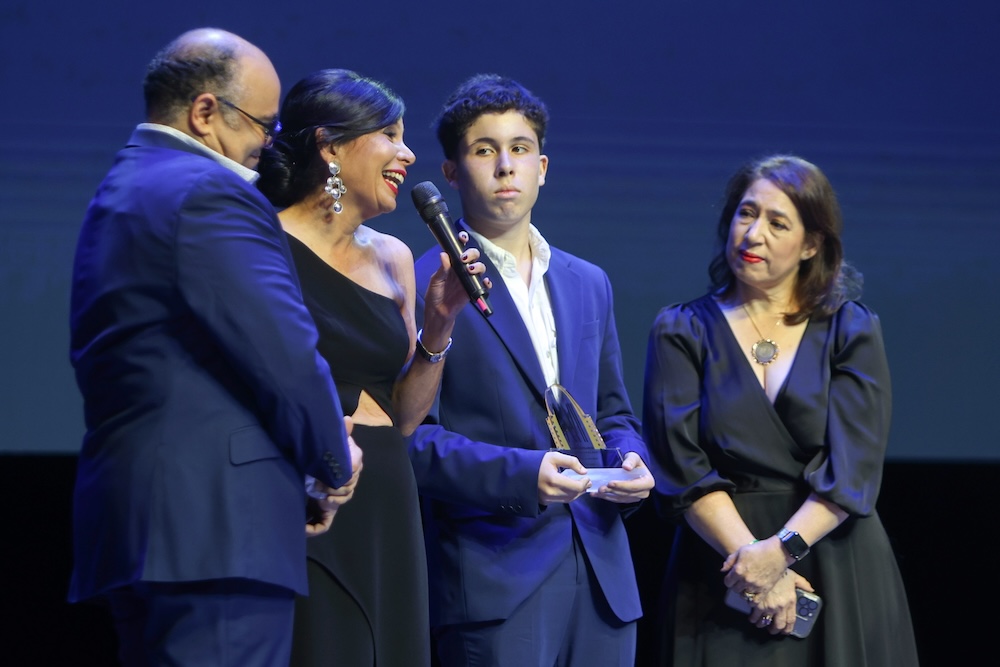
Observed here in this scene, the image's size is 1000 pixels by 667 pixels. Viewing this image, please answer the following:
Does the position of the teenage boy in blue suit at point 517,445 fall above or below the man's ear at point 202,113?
below

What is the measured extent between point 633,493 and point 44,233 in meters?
2.12

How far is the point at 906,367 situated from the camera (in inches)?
151

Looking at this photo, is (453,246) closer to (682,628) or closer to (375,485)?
(375,485)

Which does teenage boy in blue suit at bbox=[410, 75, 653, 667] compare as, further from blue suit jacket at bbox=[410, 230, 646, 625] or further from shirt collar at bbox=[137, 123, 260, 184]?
shirt collar at bbox=[137, 123, 260, 184]

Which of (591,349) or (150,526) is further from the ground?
(591,349)

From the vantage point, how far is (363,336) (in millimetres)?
2039

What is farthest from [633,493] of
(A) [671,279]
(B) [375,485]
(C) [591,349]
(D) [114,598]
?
(A) [671,279]

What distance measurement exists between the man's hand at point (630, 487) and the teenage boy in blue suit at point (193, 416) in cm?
Answer: 74

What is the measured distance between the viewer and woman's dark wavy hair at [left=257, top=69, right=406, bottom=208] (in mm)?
2086

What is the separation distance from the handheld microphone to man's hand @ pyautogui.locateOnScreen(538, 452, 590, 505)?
34cm

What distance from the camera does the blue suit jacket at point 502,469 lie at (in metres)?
2.23

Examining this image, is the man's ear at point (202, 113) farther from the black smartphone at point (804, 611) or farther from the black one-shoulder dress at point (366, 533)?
the black smartphone at point (804, 611)

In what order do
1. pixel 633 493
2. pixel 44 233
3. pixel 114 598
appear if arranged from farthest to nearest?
pixel 44 233, pixel 633 493, pixel 114 598

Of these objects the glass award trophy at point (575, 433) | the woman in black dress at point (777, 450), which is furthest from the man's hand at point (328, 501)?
the woman in black dress at point (777, 450)
